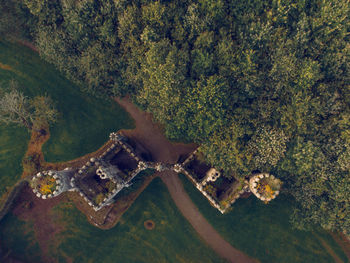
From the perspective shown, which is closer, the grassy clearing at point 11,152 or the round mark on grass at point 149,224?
the round mark on grass at point 149,224

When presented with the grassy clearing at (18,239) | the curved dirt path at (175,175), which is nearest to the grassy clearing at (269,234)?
the curved dirt path at (175,175)

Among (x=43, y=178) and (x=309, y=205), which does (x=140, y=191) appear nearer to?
(x=43, y=178)

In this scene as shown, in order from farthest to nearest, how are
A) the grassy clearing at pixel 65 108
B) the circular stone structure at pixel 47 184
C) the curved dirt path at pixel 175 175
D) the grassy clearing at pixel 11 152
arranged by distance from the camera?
the grassy clearing at pixel 65 108, the grassy clearing at pixel 11 152, the curved dirt path at pixel 175 175, the circular stone structure at pixel 47 184

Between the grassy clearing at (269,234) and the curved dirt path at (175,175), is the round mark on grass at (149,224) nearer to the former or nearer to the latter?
the curved dirt path at (175,175)

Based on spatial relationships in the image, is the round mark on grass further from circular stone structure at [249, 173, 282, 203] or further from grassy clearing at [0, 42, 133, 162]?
circular stone structure at [249, 173, 282, 203]

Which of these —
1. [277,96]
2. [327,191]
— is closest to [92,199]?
[277,96]

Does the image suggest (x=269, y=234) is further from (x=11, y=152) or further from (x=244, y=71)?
(x=11, y=152)

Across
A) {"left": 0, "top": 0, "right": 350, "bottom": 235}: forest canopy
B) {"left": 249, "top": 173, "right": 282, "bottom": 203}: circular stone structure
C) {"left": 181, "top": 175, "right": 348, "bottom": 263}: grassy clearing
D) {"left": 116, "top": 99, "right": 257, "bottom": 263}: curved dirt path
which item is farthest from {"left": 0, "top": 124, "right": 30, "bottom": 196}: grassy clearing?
{"left": 249, "top": 173, "right": 282, "bottom": 203}: circular stone structure
